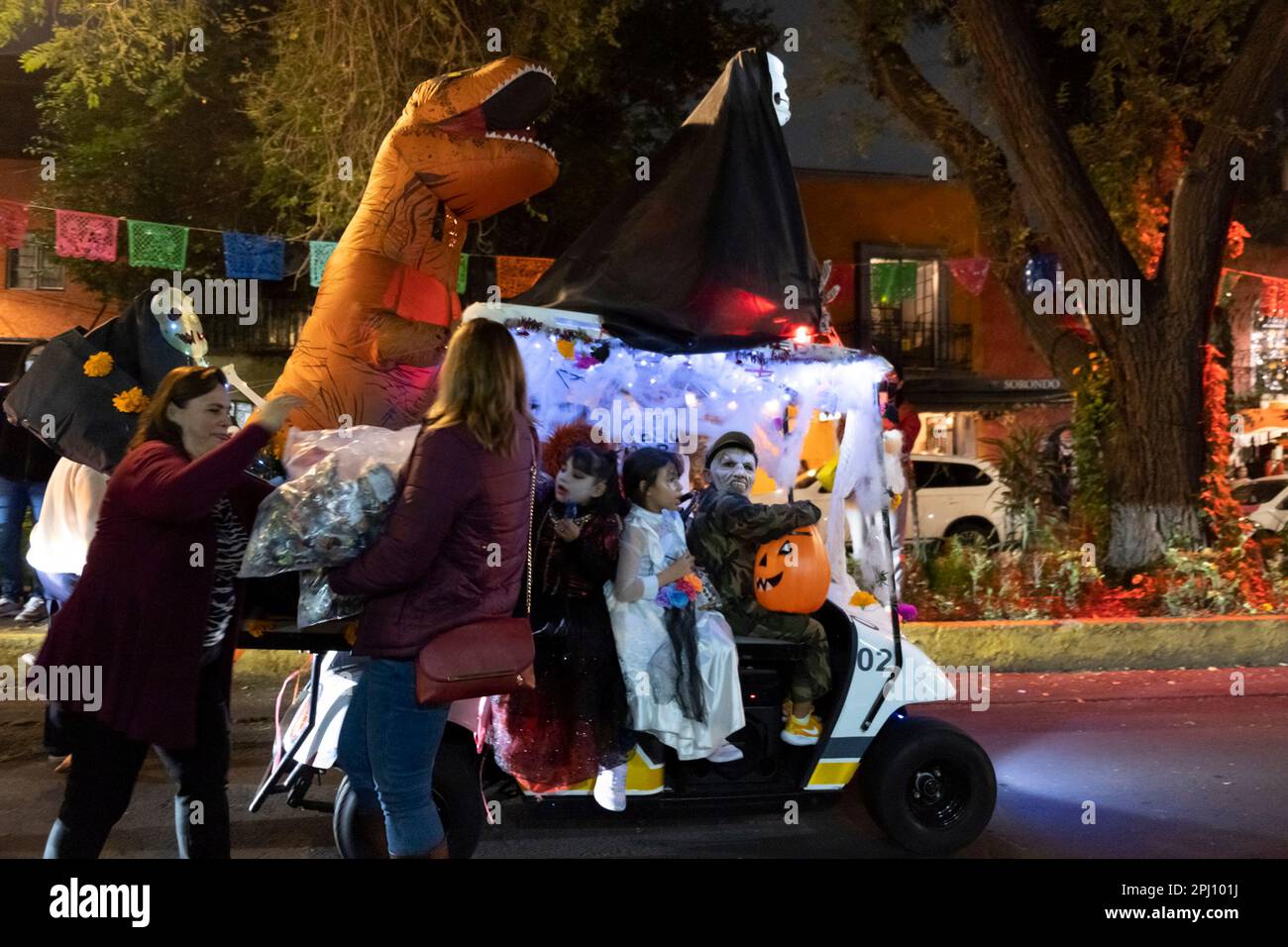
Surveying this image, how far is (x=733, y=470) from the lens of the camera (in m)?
4.67

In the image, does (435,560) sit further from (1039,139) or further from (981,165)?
(981,165)

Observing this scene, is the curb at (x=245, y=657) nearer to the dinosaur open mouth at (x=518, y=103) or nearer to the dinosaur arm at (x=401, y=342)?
the dinosaur arm at (x=401, y=342)

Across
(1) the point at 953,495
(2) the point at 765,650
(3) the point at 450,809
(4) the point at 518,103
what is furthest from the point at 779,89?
(1) the point at 953,495

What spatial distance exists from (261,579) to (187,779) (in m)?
0.69

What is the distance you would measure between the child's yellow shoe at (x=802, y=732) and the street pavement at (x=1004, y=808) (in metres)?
0.21

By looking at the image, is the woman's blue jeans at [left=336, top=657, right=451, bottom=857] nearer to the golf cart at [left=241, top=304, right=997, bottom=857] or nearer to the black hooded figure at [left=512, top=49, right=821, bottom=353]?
the golf cart at [left=241, top=304, right=997, bottom=857]

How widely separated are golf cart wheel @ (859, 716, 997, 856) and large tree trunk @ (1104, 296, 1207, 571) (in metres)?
5.83

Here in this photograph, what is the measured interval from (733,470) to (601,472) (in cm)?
67

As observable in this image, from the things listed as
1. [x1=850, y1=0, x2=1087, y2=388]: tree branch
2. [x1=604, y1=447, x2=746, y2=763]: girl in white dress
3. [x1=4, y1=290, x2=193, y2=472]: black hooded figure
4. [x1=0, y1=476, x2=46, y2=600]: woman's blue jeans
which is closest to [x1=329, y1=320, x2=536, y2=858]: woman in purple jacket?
[x1=604, y1=447, x2=746, y2=763]: girl in white dress

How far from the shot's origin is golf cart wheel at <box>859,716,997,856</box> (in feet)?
14.6

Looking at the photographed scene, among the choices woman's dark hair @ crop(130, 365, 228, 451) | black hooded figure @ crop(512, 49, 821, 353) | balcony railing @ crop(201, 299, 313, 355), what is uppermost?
balcony railing @ crop(201, 299, 313, 355)

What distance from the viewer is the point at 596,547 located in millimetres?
4223

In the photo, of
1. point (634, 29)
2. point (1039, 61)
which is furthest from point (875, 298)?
point (1039, 61)
